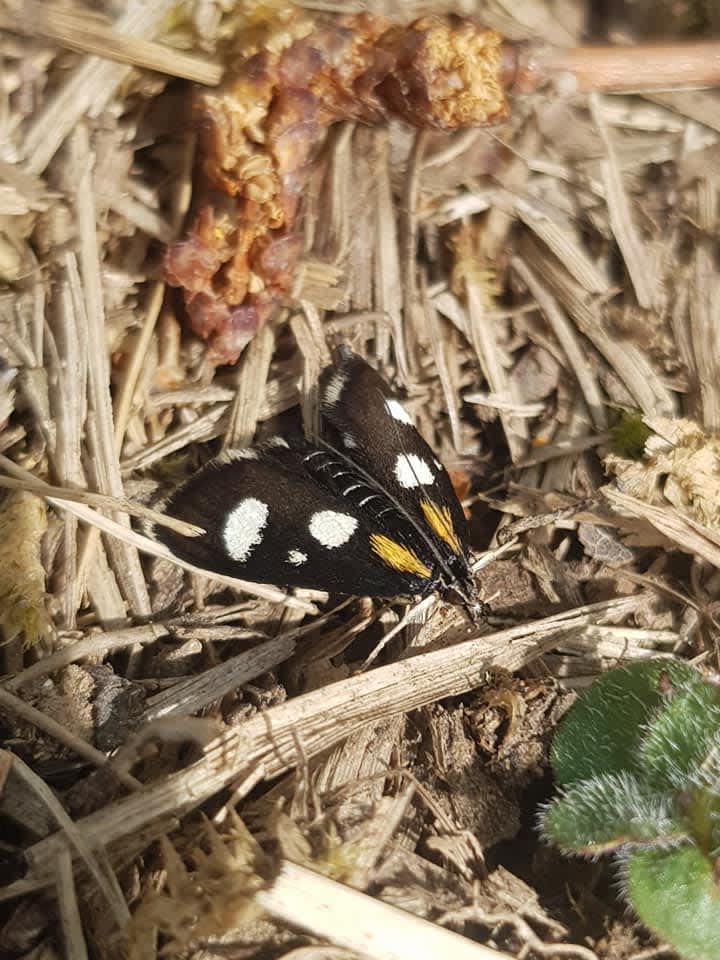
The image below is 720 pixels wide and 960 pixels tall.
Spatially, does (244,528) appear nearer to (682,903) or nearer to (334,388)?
(334,388)

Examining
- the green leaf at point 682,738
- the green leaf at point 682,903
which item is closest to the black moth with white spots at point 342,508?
the green leaf at point 682,738

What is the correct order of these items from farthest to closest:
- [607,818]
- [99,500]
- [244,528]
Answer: [244,528] < [99,500] < [607,818]

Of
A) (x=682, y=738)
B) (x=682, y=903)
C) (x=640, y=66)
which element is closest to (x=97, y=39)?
(x=640, y=66)

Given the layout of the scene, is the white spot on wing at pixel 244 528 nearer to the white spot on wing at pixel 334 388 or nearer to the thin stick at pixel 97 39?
the white spot on wing at pixel 334 388

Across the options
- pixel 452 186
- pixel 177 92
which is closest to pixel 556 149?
pixel 452 186

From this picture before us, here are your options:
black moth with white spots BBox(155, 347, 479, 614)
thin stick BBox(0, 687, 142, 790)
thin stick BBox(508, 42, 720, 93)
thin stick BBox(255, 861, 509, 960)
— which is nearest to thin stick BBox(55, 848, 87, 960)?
thin stick BBox(0, 687, 142, 790)

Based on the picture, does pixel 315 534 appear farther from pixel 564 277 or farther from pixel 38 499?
pixel 564 277
